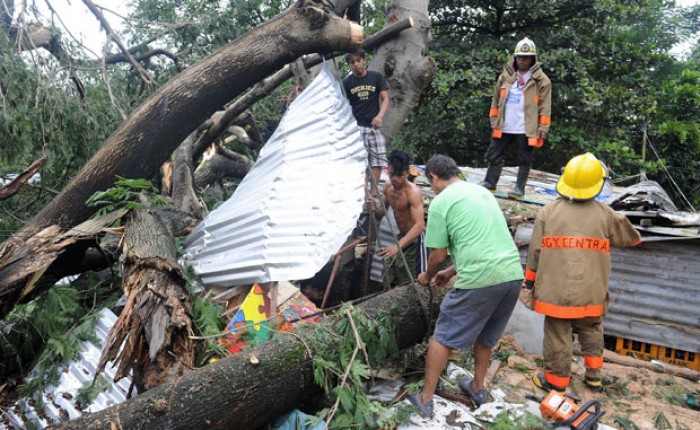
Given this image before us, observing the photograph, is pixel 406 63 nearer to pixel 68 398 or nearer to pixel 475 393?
pixel 475 393

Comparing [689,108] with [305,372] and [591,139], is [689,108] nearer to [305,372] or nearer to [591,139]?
[591,139]

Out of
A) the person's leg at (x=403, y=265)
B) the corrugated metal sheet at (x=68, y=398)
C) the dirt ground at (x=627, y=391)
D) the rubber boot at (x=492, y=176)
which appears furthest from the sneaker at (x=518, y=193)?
the corrugated metal sheet at (x=68, y=398)

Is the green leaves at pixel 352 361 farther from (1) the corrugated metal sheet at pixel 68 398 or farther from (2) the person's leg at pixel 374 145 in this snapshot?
→ (2) the person's leg at pixel 374 145

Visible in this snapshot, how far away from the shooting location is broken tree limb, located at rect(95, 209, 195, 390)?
2.66 m

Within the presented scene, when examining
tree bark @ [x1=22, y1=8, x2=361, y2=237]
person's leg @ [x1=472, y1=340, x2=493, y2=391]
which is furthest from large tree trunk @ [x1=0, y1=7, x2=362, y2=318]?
person's leg @ [x1=472, y1=340, x2=493, y2=391]

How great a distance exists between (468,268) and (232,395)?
1500 millimetres

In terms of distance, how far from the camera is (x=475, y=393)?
10.6 feet

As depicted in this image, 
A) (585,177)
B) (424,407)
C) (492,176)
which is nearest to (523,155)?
(492,176)

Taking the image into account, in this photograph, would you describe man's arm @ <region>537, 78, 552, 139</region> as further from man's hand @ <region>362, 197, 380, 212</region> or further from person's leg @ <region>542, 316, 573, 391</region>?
person's leg @ <region>542, 316, 573, 391</region>

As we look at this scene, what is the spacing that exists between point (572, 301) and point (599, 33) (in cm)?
678

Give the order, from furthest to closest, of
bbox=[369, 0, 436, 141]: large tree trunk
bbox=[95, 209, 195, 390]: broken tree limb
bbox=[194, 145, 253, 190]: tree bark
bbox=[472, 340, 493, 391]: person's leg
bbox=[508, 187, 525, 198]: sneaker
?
bbox=[194, 145, 253, 190]: tree bark
bbox=[369, 0, 436, 141]: large tree trunk
bbox=[508, 187, 525, 198]: sneaker
bbox=[472, 340, 493, 391]: person's leg
bbox=[95, 209, 195, 390]: broken tree limb

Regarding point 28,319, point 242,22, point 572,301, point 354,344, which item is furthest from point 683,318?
point 242,22

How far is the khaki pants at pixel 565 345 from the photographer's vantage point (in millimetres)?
3428

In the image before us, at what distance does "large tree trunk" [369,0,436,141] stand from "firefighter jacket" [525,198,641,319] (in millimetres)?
2918
